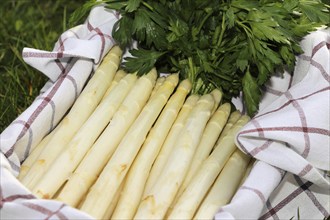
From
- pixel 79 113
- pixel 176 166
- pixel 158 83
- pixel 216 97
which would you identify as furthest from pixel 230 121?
pixel 79 113

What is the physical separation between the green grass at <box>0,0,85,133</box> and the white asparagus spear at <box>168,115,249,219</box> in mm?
975

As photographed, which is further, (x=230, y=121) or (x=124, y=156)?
(x=230, y=121)

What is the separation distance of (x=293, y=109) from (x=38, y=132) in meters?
0.77

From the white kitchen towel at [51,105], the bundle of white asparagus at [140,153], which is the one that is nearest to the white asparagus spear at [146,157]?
the bundle of white asparagus at [140,153]

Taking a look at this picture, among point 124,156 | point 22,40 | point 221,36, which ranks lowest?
point 22,40

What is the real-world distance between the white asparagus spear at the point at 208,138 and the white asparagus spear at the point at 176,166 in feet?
0.09

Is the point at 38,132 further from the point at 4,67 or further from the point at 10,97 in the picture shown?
the point at 4,67

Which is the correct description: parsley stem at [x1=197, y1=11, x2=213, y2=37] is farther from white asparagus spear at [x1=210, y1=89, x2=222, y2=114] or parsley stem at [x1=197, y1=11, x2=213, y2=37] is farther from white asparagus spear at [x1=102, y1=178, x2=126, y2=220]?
white asparagus spear at [x1=102, y1=178, x2=126, y2=220]

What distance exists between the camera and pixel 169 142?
2.12m

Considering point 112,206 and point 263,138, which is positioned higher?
point 263,138

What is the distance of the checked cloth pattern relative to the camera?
185 centimetres

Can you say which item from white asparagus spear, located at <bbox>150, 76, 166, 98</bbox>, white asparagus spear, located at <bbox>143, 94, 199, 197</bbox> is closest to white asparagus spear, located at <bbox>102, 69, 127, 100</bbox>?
white asparagus spear, located at <bbox>150, 76, 166, 98</bbox>

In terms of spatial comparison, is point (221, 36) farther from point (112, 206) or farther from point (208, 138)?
point (112, 206)

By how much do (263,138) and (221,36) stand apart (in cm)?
38
